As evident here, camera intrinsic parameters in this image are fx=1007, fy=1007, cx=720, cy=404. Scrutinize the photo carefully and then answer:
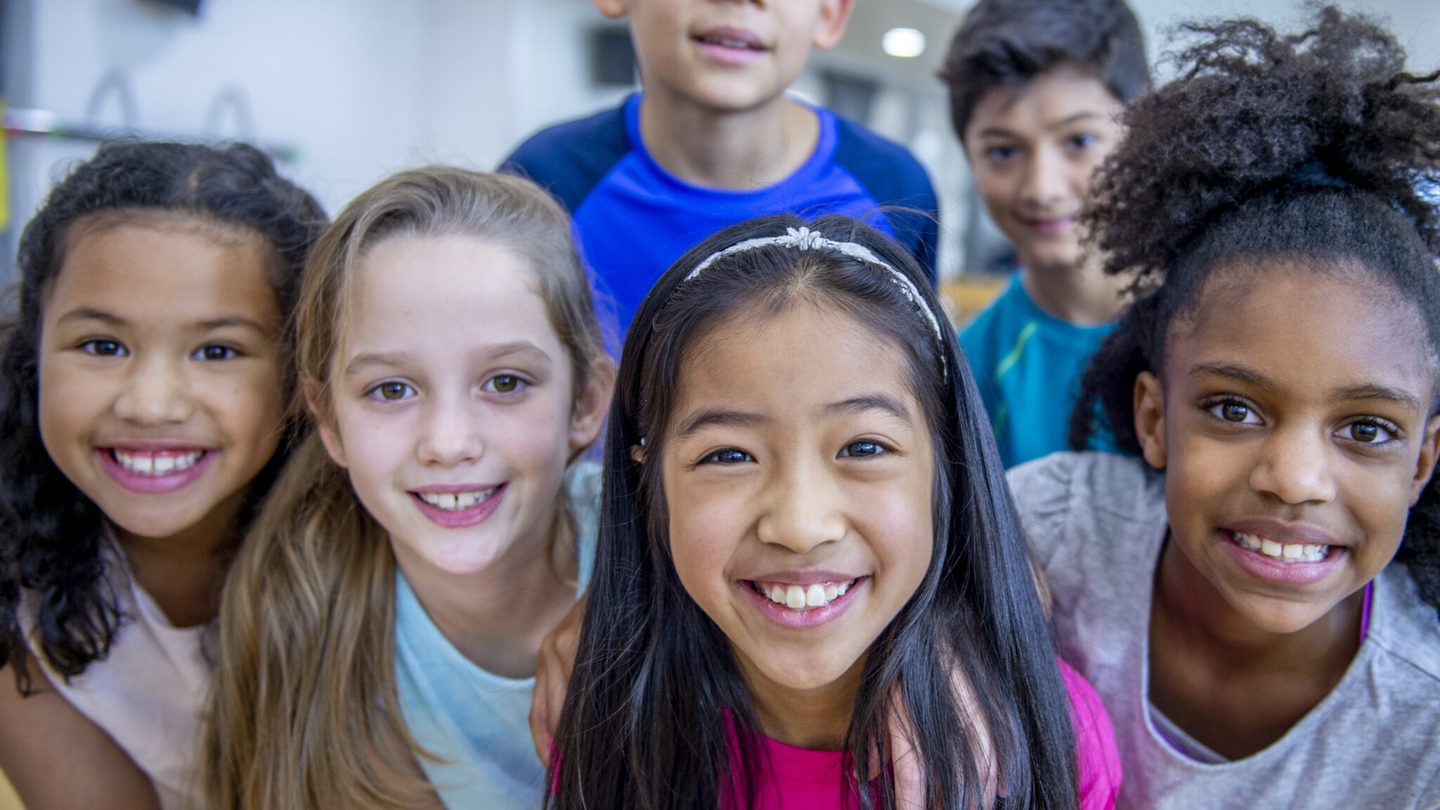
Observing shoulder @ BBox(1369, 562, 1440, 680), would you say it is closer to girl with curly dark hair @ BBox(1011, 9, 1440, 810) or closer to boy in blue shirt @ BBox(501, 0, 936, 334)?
girl with curly dark hair @ BBox(1011, 9, 1440, 810)

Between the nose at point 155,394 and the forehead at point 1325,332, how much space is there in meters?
1.29

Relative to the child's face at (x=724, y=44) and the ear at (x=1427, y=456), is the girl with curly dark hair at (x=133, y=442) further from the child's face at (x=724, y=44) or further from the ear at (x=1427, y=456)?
the ear at (x=1427, y=456)

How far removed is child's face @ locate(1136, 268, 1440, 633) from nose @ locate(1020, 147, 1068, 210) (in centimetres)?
75

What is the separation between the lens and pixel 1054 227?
6.27 ft

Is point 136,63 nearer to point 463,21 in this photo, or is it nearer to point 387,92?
point 387,92

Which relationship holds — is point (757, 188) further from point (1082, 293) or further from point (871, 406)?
point (871, 406)

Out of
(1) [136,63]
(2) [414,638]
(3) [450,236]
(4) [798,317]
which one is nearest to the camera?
(4) [798,317]

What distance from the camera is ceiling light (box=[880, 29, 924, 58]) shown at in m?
4.49

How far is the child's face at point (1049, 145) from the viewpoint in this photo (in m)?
1.86

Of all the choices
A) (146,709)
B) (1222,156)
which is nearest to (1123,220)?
(1222,156)

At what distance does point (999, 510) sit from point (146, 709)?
4.14ft

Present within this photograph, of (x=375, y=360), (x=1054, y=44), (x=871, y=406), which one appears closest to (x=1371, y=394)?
(x=871, y=406)

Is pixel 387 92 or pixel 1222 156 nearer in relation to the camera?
pixel 1222 156

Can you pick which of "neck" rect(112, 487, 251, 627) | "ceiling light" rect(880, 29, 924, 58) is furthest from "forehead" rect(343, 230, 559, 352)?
"ceiling light" rect(880, 29, 924, 58)
